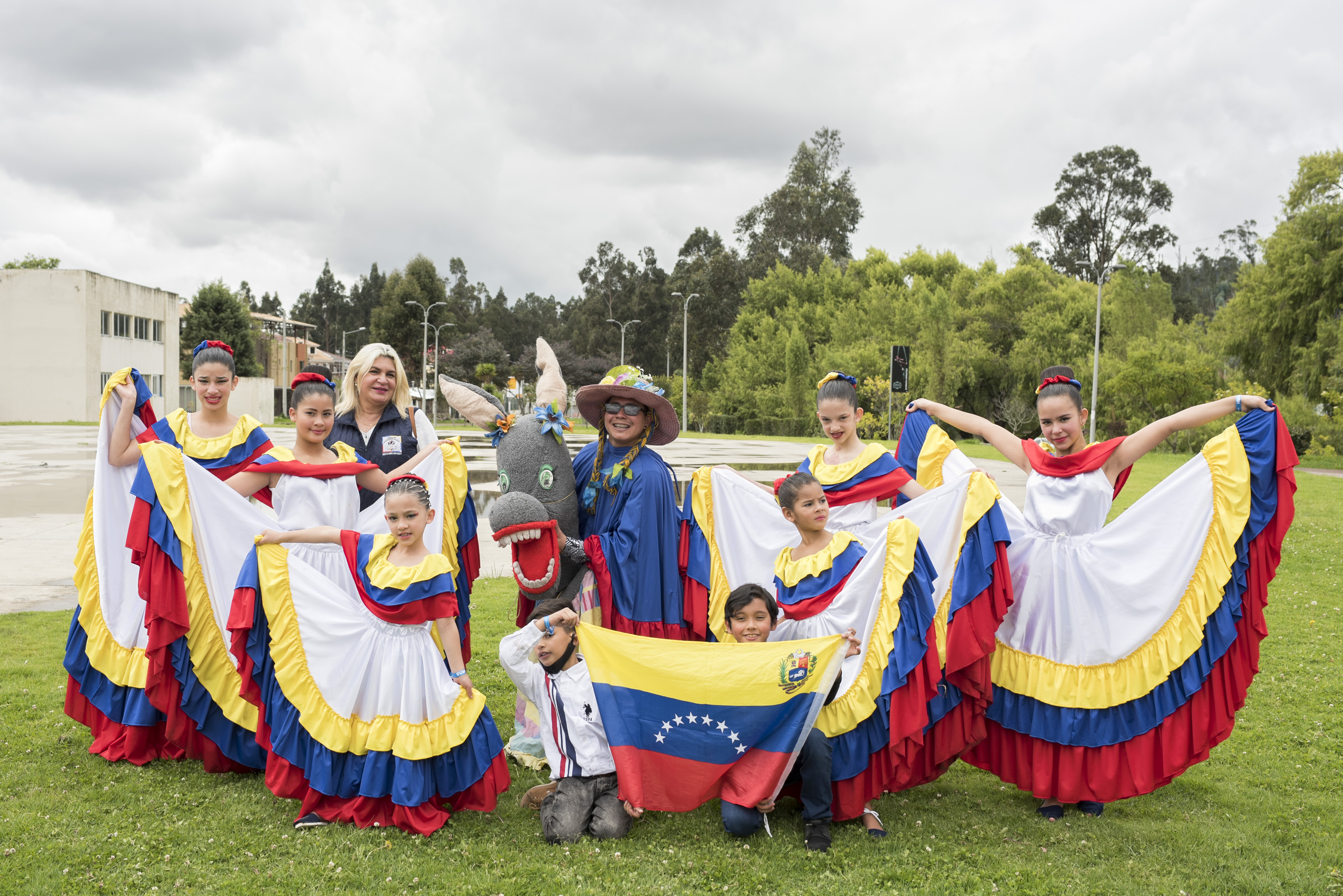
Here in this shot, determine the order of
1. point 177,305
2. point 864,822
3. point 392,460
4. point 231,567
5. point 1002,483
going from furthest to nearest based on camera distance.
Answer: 1. point 177,305
2. point 1002,483
3. point 392,460
4. point 231,567
5. point 864,822

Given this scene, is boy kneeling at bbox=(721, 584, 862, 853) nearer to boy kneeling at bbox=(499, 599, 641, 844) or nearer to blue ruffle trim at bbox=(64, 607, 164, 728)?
boy kneeling at bbox=(499, 599, 641, 844)

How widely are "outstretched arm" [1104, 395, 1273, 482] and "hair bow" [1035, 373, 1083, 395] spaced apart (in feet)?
1.21

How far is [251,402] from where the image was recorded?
5241 centimetres

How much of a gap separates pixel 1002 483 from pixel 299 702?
58.9 feet

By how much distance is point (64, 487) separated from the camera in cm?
1653

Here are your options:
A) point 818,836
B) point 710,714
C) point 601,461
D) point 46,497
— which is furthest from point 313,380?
point 46,497

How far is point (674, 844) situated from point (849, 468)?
205 cm

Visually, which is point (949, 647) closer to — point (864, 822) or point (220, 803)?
point (864, 822)

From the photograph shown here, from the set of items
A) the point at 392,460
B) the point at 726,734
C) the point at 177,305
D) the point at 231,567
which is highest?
the point at 177,305

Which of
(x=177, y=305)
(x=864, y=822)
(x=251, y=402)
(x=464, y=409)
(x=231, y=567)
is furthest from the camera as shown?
(x=251, y=402)

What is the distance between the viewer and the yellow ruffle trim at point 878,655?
393cm

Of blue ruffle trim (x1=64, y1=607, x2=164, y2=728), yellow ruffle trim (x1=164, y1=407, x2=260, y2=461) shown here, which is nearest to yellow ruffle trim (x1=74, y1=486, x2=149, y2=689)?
blue ruffle trim (x1=64, y1=607, x2=164, y2=728)

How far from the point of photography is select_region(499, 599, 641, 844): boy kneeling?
397cm

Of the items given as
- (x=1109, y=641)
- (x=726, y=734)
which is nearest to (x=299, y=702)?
(x=726, y=734)
